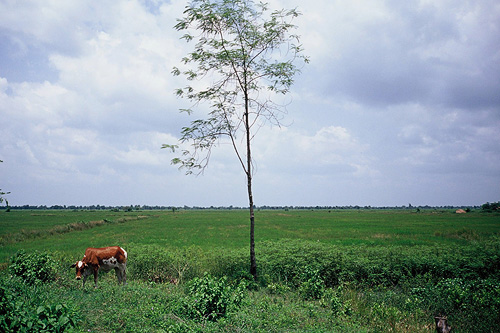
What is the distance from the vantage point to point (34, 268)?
907cm

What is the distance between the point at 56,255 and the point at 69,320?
9.40 metres

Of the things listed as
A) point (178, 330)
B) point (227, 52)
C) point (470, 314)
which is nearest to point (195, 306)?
point (178, 330)

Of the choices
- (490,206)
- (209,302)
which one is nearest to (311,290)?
(209,302)

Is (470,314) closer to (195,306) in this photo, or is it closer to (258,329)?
(258,329)

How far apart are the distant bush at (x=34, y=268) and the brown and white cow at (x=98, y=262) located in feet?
4.49

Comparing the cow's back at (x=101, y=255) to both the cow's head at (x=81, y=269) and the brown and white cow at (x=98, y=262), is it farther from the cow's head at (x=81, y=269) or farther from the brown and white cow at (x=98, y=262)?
the cow's head at (x=81, y=269)

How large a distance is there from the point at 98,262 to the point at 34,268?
219cm

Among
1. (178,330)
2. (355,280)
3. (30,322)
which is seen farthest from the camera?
(355,280)

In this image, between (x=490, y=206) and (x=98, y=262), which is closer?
(x=98, y=262)

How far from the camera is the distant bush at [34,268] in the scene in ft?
29.2

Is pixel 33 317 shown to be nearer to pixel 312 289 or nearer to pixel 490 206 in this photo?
pixel 312 289

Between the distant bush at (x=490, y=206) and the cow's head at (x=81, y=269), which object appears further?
the distant bush at (x=490, y=206)

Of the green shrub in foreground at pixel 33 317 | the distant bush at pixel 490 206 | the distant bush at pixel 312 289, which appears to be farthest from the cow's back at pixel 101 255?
the distant bush at pixel 490 206

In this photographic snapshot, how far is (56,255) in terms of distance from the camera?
12602mm
